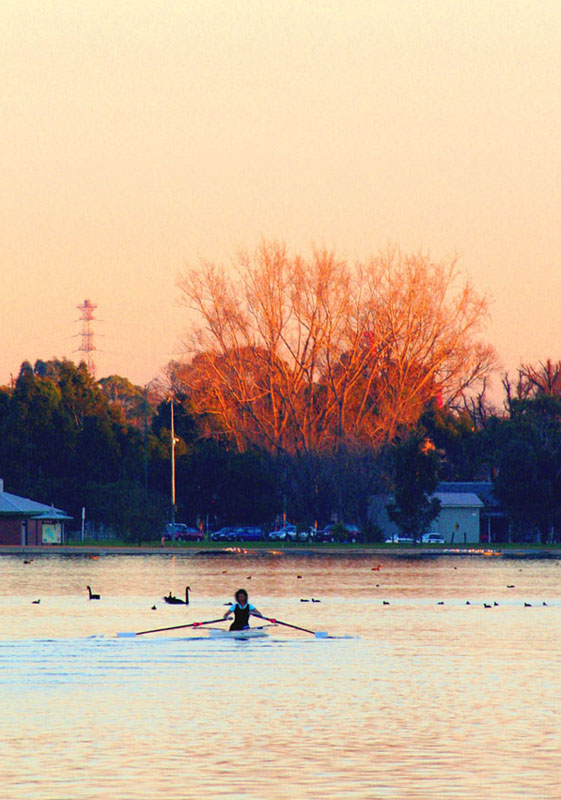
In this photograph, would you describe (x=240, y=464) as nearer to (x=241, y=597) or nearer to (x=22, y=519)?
(x=22, y=519)

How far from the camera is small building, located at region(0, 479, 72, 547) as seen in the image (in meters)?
110

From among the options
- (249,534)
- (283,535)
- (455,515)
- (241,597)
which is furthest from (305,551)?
(241,597)

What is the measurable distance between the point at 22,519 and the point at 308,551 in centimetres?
2394

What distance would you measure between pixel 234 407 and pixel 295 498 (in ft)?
30.6

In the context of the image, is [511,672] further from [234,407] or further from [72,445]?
[72,445]

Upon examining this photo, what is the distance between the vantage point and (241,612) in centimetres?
3534

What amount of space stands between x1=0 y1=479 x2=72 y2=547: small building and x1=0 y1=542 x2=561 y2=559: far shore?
461 centimetres

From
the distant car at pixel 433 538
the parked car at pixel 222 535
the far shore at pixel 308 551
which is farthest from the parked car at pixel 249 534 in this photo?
the far shore at pixel 308 551

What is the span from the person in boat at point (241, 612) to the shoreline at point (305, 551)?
56884 millimetres

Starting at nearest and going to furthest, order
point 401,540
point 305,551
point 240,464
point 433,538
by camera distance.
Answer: point 305,551 → point 433,538 → point 401,540 → point 240,464

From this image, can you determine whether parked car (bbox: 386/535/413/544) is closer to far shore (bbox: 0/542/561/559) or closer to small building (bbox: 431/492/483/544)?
small building (bbox: 431/492/483/544)

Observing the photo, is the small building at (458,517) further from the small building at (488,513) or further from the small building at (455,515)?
the small building at (488,513)

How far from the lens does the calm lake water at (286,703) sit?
16.7 meters

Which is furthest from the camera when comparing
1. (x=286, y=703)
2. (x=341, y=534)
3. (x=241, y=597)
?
(x=341, y=534)
